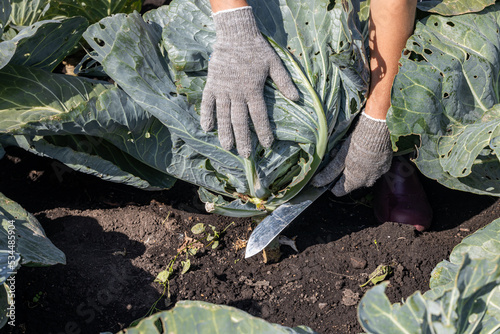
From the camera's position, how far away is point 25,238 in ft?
7.67

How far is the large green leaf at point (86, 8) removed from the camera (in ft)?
10.6

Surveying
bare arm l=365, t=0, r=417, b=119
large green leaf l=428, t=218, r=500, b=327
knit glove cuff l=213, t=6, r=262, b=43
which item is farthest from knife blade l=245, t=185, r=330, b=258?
knit glove cuff l=213, t=6, r=262, b=43

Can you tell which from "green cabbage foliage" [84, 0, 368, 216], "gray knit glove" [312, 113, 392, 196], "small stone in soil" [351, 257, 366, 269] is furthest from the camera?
"small stone in soil" [351, 257, 366, 269]

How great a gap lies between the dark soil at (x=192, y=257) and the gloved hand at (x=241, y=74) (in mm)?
870

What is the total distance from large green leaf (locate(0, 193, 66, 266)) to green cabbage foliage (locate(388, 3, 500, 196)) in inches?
71.0

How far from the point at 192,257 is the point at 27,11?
1941 millimetres

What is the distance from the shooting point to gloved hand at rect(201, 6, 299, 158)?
7.51 feet

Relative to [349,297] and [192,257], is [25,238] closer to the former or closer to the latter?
[192,257]

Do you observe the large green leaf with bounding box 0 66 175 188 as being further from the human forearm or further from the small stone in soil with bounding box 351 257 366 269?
the small stone in soil with bounding box 351 257 366 269

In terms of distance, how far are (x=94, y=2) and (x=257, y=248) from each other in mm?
2042

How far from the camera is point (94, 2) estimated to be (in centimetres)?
327

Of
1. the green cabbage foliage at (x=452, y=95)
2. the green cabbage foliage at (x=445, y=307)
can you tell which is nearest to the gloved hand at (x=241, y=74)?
the green cabbage foliage at (x=452, y=95)

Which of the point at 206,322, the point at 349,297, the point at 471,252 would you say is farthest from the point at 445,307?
the point at 349,297

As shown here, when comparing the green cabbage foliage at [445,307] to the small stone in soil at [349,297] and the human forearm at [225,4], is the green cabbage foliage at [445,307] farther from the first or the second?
the human forearm at [225,4]
